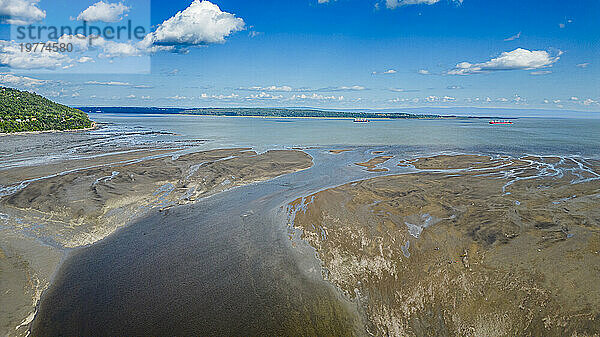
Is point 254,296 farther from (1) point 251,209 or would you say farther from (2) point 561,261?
(2) point 561,261

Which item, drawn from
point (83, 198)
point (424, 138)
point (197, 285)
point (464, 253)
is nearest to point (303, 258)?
point (197, 285)

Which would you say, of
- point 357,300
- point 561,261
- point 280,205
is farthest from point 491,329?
point 280,205

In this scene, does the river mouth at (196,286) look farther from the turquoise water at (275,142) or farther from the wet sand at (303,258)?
the turquoise water at (275,142)

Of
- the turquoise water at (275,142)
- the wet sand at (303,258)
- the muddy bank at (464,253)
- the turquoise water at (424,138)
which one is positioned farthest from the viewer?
the turquoise water at (424,138)

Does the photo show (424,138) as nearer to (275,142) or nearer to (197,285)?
(275,142)

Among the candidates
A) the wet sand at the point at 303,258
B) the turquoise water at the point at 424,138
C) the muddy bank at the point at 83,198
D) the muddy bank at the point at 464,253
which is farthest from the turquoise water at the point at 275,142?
the muddy bank at the point at 464,253
